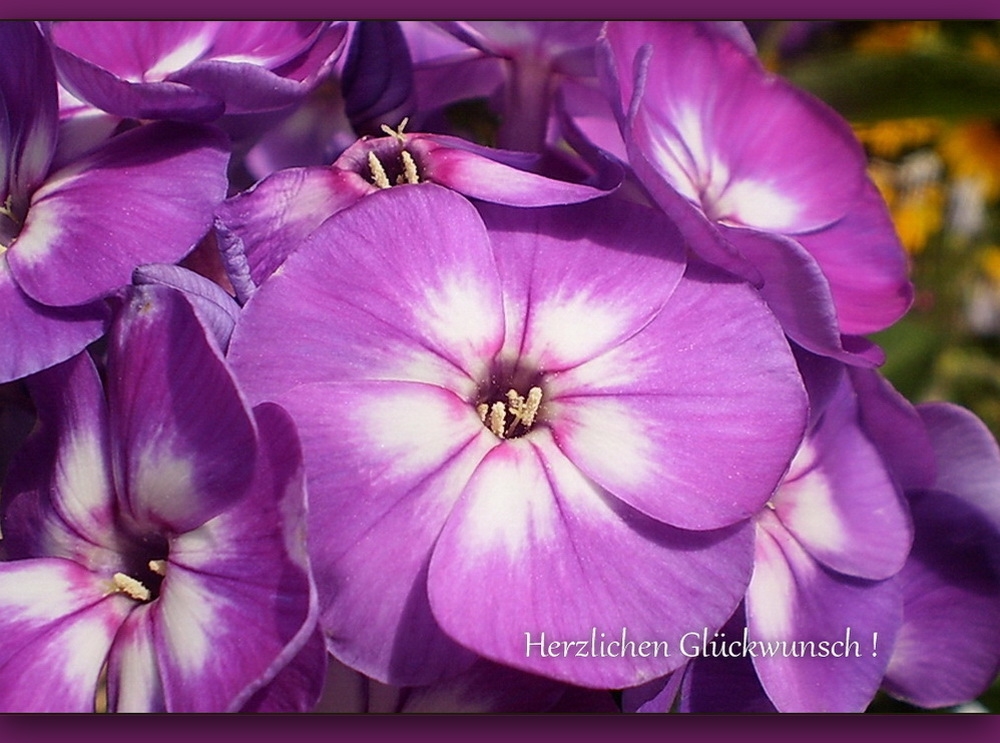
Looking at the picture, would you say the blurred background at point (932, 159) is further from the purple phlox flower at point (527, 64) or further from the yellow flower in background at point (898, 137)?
the purple phlox flower at point (527, 64)

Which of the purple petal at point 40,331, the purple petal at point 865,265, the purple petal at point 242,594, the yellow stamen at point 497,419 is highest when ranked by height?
the purple petal at point 40,331

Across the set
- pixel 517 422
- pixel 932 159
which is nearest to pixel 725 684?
pixel 517 422

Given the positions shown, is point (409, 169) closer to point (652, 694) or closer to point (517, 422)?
point (517, 422)

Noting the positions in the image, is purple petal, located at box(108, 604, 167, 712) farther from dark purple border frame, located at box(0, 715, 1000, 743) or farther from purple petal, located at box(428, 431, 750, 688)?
purple petal, located at box(428, 431, 750, 688)

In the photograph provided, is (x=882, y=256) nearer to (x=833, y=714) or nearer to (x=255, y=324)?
(x=833, y=714)

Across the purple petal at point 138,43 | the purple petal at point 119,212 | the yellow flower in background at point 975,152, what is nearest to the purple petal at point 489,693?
the purple petal at point 119,212

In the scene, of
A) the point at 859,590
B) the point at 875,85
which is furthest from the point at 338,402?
the point at 875,85

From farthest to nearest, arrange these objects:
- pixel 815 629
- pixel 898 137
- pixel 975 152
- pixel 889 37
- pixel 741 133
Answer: pixel 975 152 → pixel 898 137 → pixel 889 37 → pixel 741 133 → pixel 815 629
